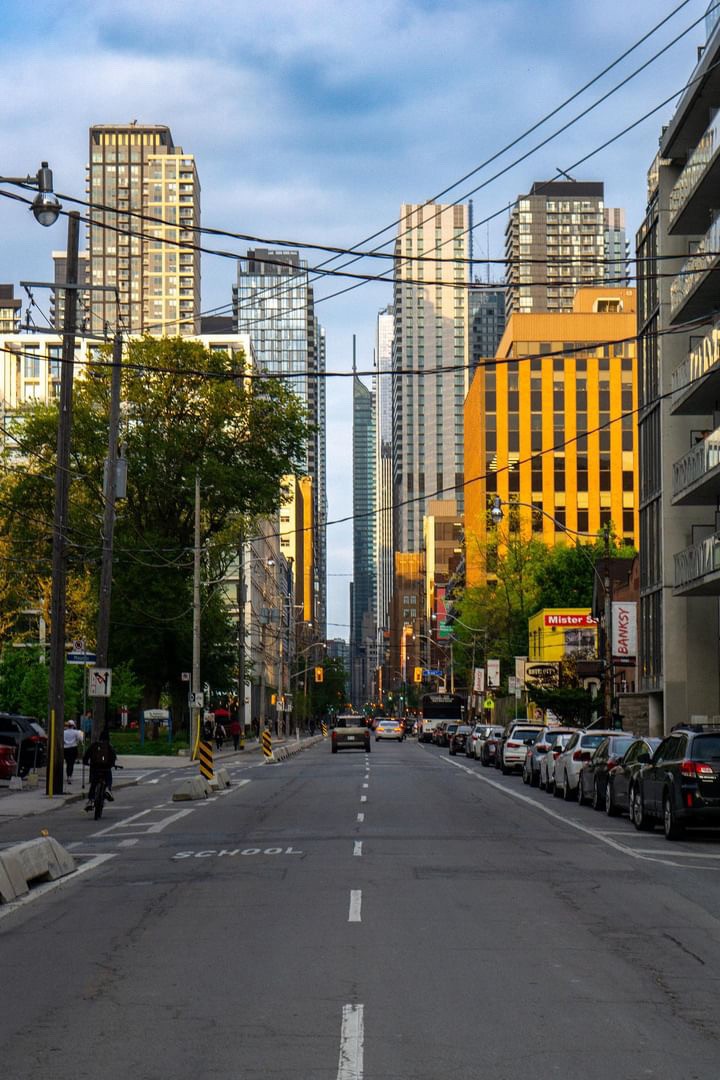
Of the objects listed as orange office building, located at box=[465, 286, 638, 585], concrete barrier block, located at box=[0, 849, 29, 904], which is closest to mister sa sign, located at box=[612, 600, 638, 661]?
concrete barrier block, located at box=[0, 849, 29, 904]

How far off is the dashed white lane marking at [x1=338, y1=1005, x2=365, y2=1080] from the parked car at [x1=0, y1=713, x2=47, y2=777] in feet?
110

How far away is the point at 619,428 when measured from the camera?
141375 millimetres

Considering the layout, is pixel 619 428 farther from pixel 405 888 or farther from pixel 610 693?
pixel 405 888

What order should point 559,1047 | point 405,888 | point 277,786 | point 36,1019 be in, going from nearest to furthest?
point 559,1047 < point 36,1019 < point 405,888 < point 277,786

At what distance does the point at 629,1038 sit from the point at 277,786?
31.3 m

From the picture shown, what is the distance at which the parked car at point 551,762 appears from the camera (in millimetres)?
37906

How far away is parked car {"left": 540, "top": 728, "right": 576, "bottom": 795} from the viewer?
124ft

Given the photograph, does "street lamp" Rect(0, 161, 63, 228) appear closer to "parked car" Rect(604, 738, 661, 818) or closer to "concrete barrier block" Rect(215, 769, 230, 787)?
"parked car" Rect(604, 738, 661, 818)

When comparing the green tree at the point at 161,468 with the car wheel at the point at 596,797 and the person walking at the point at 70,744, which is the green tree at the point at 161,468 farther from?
the car wheel at the point at 596,797

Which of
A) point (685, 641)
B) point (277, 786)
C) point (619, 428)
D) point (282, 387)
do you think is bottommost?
point (277, 786)

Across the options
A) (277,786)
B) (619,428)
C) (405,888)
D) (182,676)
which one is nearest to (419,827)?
(405,888)

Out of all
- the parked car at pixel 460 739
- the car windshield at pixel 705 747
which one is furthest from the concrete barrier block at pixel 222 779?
the parked car at pixel 460 739

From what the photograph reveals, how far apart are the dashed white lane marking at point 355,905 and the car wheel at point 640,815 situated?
1073 centimetres

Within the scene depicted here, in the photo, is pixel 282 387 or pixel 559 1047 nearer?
pixel 559 1047
